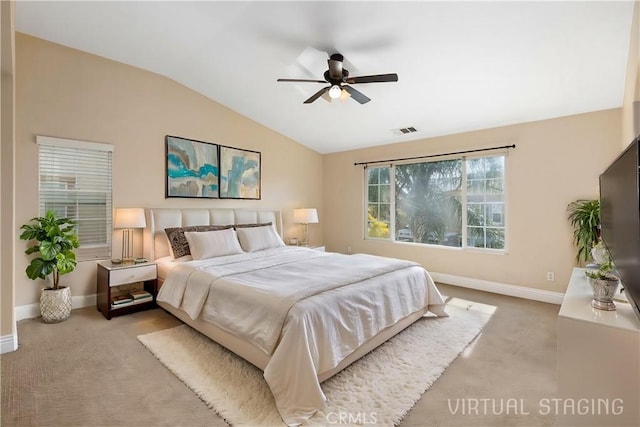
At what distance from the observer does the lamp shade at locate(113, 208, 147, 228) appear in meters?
3.59

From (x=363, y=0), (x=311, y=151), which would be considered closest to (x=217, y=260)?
(x=363, y=0)

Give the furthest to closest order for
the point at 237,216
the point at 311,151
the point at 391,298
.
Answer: the point at 311,151, the point at 237,216, the point at 391,298

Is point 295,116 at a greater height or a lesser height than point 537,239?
greater

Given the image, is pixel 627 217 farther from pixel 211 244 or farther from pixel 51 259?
pixel 51 259

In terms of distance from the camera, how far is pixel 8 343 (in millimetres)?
2525

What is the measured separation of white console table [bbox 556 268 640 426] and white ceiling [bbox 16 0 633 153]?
7.58 feet

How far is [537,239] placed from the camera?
4.04 metres

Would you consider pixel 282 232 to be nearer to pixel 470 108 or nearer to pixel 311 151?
pixel 311 151

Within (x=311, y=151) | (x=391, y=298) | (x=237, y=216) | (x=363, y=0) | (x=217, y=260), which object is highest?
(x=363, y=0)

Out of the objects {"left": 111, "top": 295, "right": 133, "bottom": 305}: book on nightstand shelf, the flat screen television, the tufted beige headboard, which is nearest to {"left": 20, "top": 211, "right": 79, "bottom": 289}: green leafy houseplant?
{"left": 111, "top": 295, "right": 133, "bottom": 305}: book on nightstand shelf

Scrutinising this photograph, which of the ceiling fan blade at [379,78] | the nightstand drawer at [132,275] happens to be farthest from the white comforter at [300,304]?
the ceiling fan blade at [379,78]

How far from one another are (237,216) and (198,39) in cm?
248

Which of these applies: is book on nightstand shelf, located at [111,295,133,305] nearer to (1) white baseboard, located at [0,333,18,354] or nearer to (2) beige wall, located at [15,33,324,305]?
(2) beige wall, located at [15,33,324,305]

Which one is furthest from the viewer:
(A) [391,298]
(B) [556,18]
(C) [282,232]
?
→ (C) [282,232]
